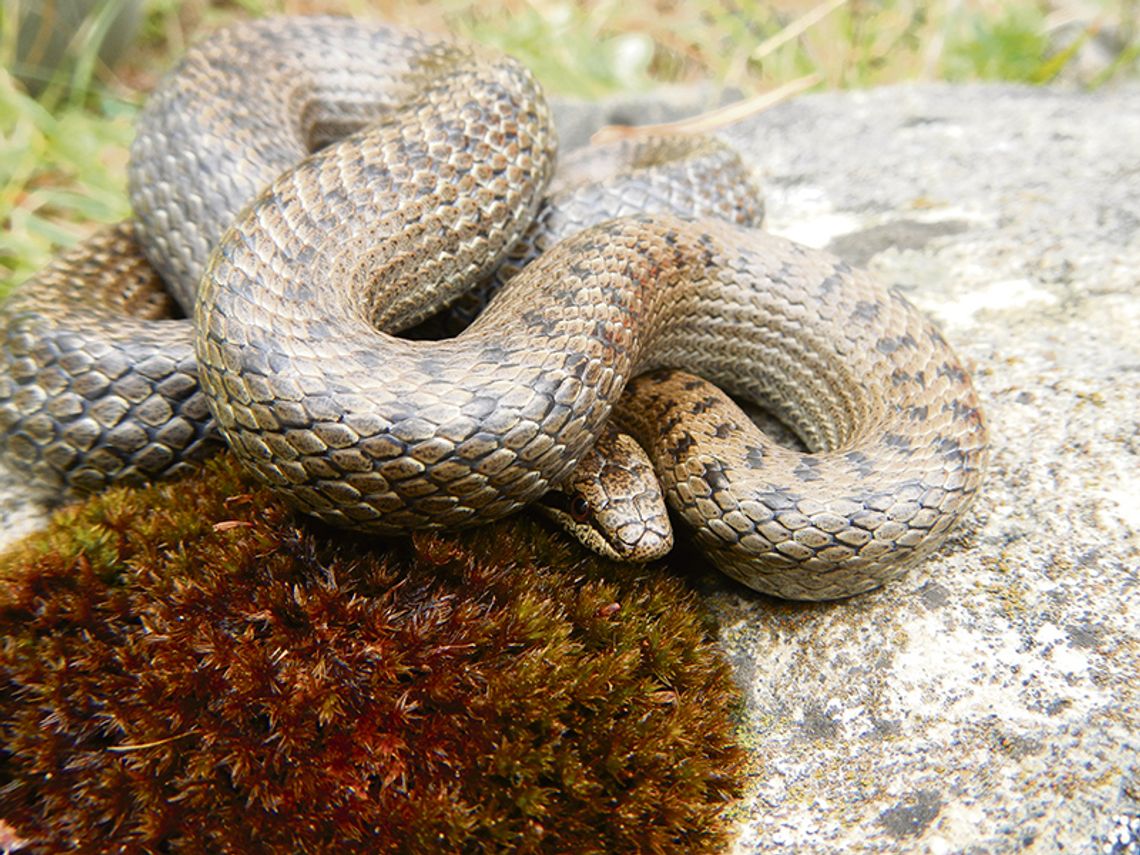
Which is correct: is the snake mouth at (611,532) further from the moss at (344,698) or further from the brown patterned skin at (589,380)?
the brown patterned skin at (589,380)

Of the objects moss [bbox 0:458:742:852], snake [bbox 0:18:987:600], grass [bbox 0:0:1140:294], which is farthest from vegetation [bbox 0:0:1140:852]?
grass [bbox 0:0:1140:294]

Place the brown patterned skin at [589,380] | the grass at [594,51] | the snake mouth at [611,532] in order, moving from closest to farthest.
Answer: the brown patterned skin at [589,380] → the snake mouth at [611,532] → the grass at [594,51]

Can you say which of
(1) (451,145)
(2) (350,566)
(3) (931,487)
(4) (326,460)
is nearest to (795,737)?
(3) (931,487)

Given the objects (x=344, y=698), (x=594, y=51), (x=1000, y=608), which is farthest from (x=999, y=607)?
(x=594, y=51)

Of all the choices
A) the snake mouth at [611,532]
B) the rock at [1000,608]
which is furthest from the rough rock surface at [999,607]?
the snake mouth at [611,532]

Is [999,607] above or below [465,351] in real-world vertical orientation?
below

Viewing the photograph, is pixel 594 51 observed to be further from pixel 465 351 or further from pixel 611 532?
pixel 611 532
